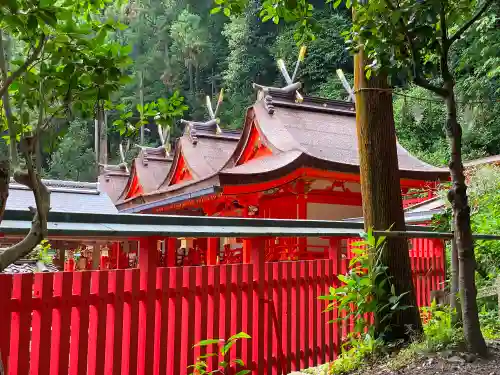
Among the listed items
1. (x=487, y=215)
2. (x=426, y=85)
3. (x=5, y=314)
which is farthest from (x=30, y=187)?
(x=487, y=215)

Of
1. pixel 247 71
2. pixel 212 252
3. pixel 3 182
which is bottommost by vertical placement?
pixel 212 252

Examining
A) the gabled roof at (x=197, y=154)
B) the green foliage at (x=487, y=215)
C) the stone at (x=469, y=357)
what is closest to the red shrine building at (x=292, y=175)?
the gabled roof at (x=197, y=154)

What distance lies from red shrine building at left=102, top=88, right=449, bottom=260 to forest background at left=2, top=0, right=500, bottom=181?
7.65 meters

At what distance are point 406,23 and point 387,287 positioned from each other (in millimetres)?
1770

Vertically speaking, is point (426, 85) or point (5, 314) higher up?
point (426, 85)

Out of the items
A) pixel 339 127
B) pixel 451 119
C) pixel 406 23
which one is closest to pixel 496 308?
pixel 451 119

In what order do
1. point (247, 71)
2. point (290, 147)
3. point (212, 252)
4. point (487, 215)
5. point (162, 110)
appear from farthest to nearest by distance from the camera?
1. point (247, 71)
2. point (212, 252)
3. point (290, 147)
4. point (487, 215)
5. point (162, 110)

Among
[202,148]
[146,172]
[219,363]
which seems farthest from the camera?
[146,172]

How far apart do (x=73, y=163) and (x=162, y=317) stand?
130 feet

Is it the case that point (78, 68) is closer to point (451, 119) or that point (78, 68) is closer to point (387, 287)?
point (451, 119)

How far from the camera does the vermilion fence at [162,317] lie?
2.94 metres

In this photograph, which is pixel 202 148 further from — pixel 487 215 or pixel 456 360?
pixel 456 360

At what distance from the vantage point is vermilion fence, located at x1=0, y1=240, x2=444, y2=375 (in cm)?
294

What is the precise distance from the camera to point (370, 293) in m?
3.53
